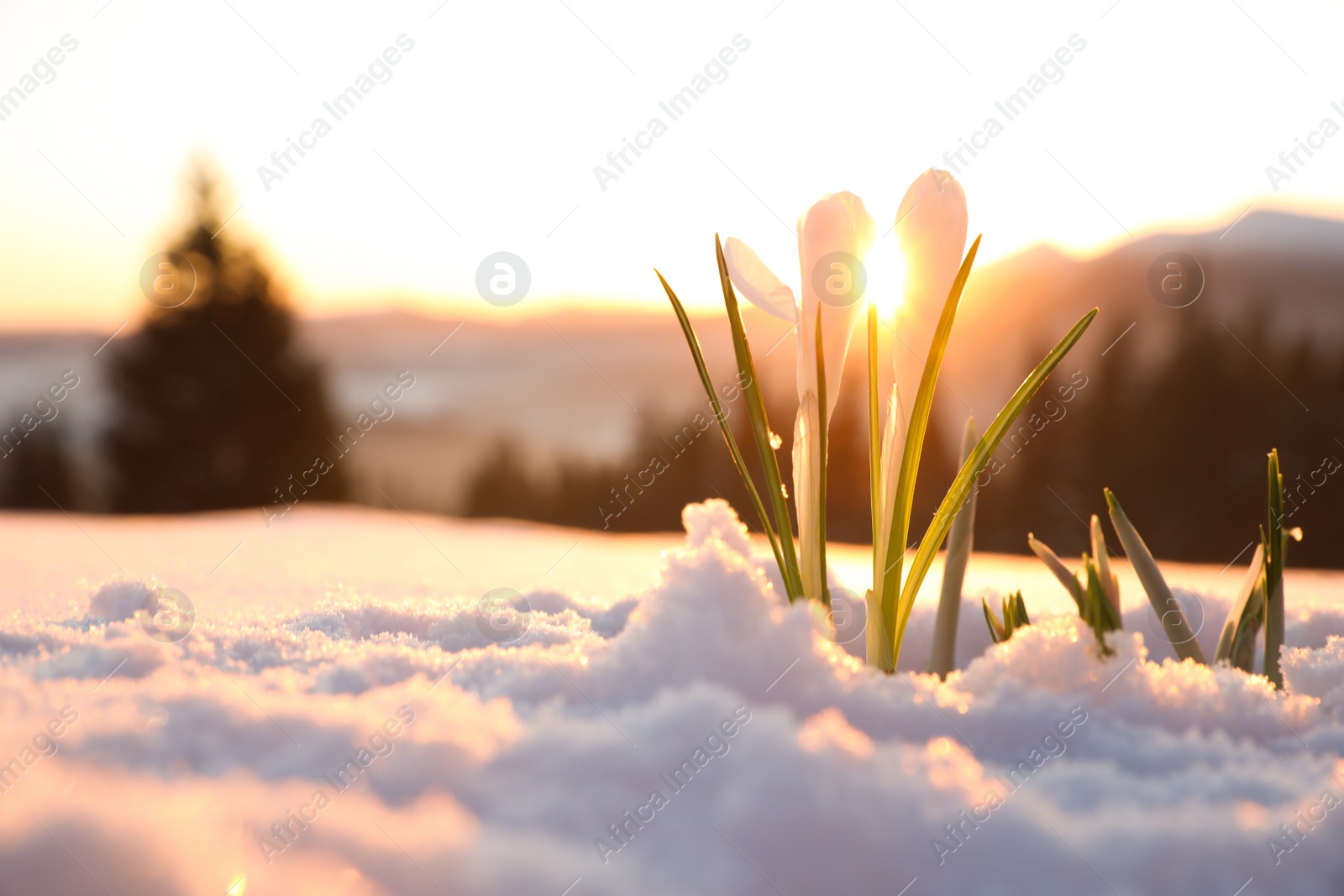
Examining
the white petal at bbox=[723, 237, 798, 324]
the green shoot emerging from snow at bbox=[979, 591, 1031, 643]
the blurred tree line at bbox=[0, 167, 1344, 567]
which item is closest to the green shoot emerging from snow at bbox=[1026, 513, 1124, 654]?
the green shoot emerging from snow at bbox=[979, 591, 1031, 643]

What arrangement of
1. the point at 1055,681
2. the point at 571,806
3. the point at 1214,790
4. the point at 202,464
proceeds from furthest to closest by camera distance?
the point at 202,464, the point at 1055,681, the point at 1214,790, the point at 571,806

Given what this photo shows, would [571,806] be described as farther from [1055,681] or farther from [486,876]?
[1055,681]

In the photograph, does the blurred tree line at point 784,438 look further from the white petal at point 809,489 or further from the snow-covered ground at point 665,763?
the snow-covered ground at point 665,763

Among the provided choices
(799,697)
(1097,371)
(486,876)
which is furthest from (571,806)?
(1097,371)

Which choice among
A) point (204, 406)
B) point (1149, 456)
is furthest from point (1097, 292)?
point (204, 406)

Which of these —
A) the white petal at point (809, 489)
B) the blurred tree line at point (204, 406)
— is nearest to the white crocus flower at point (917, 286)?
the white petal at point (809, 489)

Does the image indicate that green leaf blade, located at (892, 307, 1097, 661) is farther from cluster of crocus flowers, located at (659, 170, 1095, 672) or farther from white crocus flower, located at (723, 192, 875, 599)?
white crocus flower, located at (723, 192, 875, 599)

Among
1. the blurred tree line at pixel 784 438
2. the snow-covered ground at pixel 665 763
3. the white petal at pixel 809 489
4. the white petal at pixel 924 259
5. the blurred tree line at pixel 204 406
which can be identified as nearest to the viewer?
the snow-covered ground at pixel 665 763
